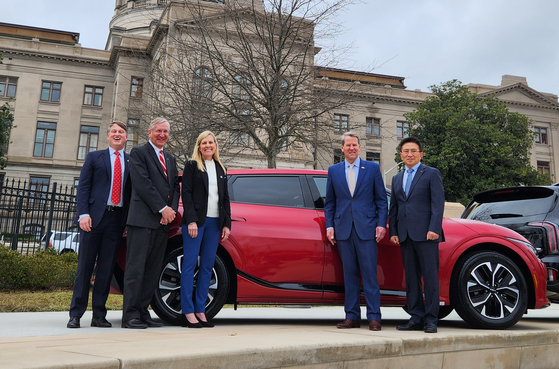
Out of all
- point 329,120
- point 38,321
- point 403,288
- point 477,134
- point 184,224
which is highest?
point 477,134

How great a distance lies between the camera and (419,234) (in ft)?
16.3

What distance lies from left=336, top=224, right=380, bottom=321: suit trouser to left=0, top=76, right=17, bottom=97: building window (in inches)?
2014

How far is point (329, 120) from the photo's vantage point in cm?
1600

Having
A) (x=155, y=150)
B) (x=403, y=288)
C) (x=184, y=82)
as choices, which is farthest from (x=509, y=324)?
(x=184, y=82)

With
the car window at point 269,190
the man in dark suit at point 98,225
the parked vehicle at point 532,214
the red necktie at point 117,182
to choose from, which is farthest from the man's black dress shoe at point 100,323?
the parked vehicle at point 532,214

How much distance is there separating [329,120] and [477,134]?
3057 centimetres

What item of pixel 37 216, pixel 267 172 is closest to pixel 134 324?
pixel 267 172

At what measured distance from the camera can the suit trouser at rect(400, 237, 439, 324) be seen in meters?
4.93

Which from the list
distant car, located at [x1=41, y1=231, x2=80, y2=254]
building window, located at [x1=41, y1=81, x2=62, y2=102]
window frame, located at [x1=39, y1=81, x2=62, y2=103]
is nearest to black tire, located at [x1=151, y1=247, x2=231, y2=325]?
distant car, located at [x1=41, y1=231, x2=80, y2=254]

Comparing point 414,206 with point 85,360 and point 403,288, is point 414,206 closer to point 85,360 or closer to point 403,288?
point 403,288

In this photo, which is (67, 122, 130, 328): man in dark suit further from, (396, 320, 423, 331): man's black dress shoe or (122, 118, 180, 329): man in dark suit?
(396, 320, 423, 331): man's black dress shoe

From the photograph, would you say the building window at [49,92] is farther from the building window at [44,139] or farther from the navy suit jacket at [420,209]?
the navy suit jacket at [420,209]

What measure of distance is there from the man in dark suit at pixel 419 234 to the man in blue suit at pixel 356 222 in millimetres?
185

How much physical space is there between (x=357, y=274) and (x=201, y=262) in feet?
5.32
